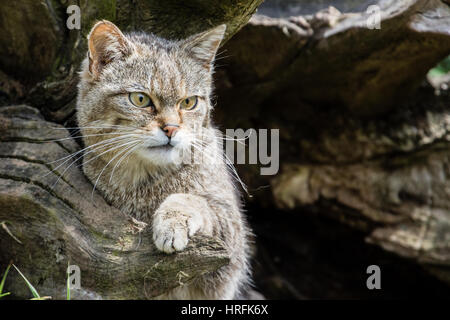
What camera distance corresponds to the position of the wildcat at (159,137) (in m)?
2.51

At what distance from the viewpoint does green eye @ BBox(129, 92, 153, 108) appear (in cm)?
259

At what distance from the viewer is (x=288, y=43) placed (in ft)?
11.6

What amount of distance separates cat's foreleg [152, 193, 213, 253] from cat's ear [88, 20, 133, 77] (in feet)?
3.01

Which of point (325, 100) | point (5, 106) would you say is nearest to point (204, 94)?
point (5, 106)

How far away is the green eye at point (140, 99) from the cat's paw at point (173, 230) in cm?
65

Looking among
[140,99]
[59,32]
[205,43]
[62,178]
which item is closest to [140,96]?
[140,99]

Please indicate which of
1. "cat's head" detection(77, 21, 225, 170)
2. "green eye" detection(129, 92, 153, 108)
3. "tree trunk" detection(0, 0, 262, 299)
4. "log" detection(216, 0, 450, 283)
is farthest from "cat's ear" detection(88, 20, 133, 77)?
"log" detection(216, 0, 450, 283)

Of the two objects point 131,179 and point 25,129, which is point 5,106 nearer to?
point 25,129

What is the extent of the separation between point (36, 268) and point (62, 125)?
985 mm

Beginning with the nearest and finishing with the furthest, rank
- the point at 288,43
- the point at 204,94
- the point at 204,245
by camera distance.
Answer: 1. the point at 204,245
2. the point at 204,94
3. the point at 288,43

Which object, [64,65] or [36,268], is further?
[64,65]

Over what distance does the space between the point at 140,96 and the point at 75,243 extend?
91 centimetres

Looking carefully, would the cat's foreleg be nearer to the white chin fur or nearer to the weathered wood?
the weathered wood

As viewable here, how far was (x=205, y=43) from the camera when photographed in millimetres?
2875
